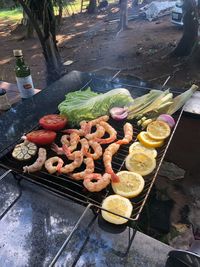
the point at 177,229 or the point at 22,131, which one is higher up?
the point at 22,131

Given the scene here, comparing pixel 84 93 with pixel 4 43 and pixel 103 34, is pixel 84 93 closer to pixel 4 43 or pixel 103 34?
pixel 103 34

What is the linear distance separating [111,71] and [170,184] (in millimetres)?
6114

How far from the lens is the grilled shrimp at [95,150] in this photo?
12.0 feet

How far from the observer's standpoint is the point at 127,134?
4.05 metres

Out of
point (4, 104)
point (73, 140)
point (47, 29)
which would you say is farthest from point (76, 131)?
point (47, 29)

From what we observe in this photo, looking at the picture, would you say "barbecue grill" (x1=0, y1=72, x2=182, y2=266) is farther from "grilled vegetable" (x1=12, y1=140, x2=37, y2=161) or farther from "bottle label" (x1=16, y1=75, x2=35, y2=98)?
"bottle label" (x1=16, y1=75, x2=35, y2=98)

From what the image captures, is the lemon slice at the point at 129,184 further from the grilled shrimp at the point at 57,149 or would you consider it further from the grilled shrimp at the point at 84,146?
the grilled shrimp at the point at 57,149

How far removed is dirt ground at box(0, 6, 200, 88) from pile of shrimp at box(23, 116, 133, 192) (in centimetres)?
522

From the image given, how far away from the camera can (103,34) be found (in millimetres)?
16094

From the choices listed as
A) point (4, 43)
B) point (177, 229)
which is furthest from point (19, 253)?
point (4, 43)

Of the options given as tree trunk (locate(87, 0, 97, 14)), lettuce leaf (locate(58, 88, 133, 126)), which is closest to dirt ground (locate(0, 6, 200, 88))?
tree trunk (locate(87, 0, 97, 14))

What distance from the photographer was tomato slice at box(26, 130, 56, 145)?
3.96 metres

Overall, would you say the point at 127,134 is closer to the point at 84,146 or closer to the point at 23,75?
the point at 84,146

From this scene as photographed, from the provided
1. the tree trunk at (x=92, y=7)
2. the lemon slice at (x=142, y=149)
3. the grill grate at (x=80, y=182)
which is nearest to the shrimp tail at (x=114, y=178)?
the grill grate at (x=80, y=182)
